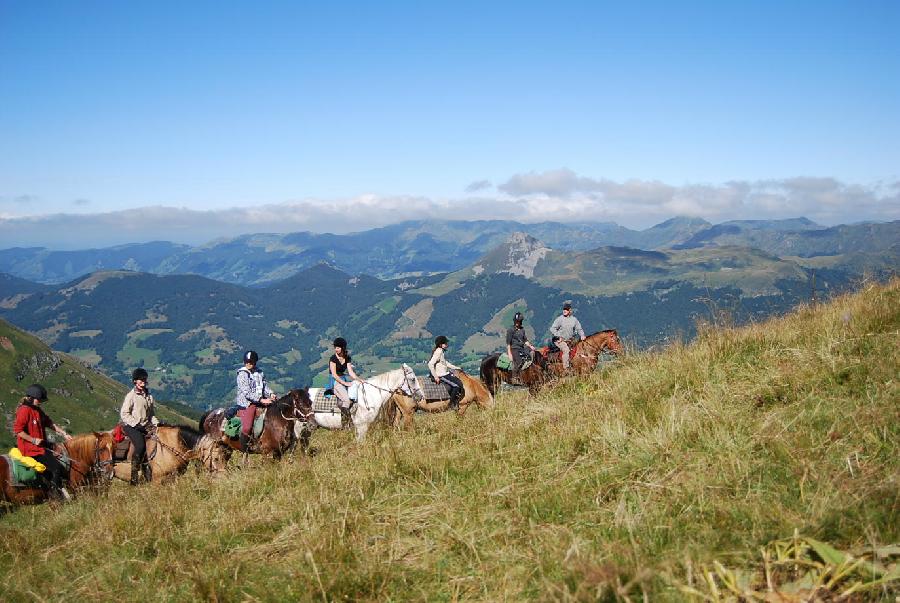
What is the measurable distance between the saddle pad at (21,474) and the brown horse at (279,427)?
12.5 ft

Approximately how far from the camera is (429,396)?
1490 centimetres

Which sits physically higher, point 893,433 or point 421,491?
point 893,433

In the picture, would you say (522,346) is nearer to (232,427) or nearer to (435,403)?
(435,403)

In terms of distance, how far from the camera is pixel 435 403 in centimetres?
1508

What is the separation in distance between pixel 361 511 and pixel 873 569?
4261 mm

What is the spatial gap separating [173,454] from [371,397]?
511 cm

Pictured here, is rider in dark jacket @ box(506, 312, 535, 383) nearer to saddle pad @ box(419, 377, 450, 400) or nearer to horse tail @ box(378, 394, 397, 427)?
saddle pad @ box(419, 377, 450, 400)

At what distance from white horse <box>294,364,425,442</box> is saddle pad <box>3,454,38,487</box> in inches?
241

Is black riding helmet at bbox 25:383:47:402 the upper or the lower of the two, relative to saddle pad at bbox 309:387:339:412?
upper

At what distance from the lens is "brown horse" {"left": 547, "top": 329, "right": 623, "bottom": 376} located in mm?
16406

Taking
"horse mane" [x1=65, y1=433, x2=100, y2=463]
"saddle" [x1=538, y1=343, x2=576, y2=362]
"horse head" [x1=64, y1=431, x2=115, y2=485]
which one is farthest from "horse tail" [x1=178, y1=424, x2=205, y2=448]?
"saddle" [x1=538, y1=343, x2=576, y2=362]

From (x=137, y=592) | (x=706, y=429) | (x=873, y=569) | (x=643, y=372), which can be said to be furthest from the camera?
(x=643, y=372)

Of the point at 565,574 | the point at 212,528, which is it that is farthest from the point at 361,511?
the point at 565,574

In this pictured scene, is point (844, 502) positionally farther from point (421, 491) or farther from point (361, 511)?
point (361, 511)
